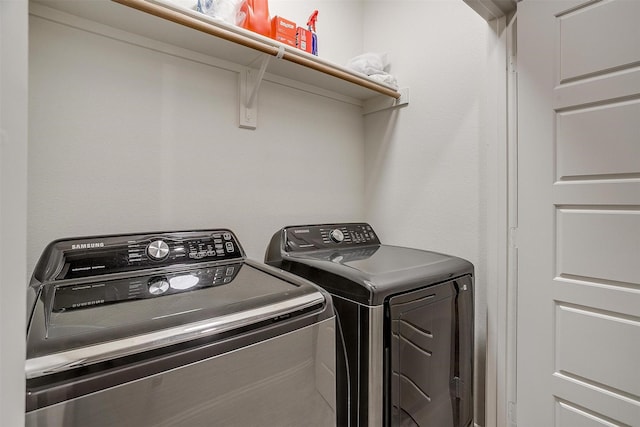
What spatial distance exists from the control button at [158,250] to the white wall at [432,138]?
4.24ft

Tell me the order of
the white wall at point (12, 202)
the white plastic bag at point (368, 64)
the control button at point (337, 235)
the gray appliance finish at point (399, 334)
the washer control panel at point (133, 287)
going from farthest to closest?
the white plastic bag at point (368, 64) < the control button at point (337, 235) < the gray appliance finish at point (399, 334) < the washer control panel at point (133, 287) < the white wall at point (12, 202)

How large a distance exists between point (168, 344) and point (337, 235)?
Answer: 1.17 m

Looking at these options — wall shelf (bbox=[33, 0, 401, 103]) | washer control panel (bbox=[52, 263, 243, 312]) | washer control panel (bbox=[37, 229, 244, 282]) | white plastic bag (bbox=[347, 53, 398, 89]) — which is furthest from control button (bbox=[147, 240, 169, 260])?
white plastic bag (bbox=[347, 53, 398, 89])

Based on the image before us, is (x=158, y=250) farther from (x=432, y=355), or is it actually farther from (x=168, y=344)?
(x=432, y=355)

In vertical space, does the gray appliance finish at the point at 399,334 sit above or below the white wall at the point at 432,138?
below

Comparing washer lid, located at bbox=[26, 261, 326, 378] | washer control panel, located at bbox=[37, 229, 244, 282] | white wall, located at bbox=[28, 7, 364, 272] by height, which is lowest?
washer lid, located at bbox=[26, 261, 326, 378]

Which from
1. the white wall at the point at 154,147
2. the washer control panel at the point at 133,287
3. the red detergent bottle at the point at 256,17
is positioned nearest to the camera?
the washer control panel at the point at 133,287

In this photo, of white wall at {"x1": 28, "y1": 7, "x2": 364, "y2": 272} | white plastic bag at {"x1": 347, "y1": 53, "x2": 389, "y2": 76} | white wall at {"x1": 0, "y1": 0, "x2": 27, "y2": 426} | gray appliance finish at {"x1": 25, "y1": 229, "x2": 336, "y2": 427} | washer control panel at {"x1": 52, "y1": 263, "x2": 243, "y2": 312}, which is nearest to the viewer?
white wall at {"x1": 0, "y1": 0, "x2": 27, "y2": 426}

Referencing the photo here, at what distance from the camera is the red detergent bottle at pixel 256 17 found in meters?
1.37

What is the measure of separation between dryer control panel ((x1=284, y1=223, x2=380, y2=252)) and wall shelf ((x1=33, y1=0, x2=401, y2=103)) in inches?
31.1

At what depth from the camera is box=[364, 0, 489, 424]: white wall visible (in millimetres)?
1580

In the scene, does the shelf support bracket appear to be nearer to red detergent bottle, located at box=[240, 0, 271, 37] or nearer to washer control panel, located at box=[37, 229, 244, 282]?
red detergent bottle, located at box=[240, 0, 271, 37]

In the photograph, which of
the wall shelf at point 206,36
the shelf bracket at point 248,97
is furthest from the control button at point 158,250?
the wall shelf at point 206,36

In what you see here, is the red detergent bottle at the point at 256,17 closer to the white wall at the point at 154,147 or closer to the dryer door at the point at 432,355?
the white wall at the point at 154,147
